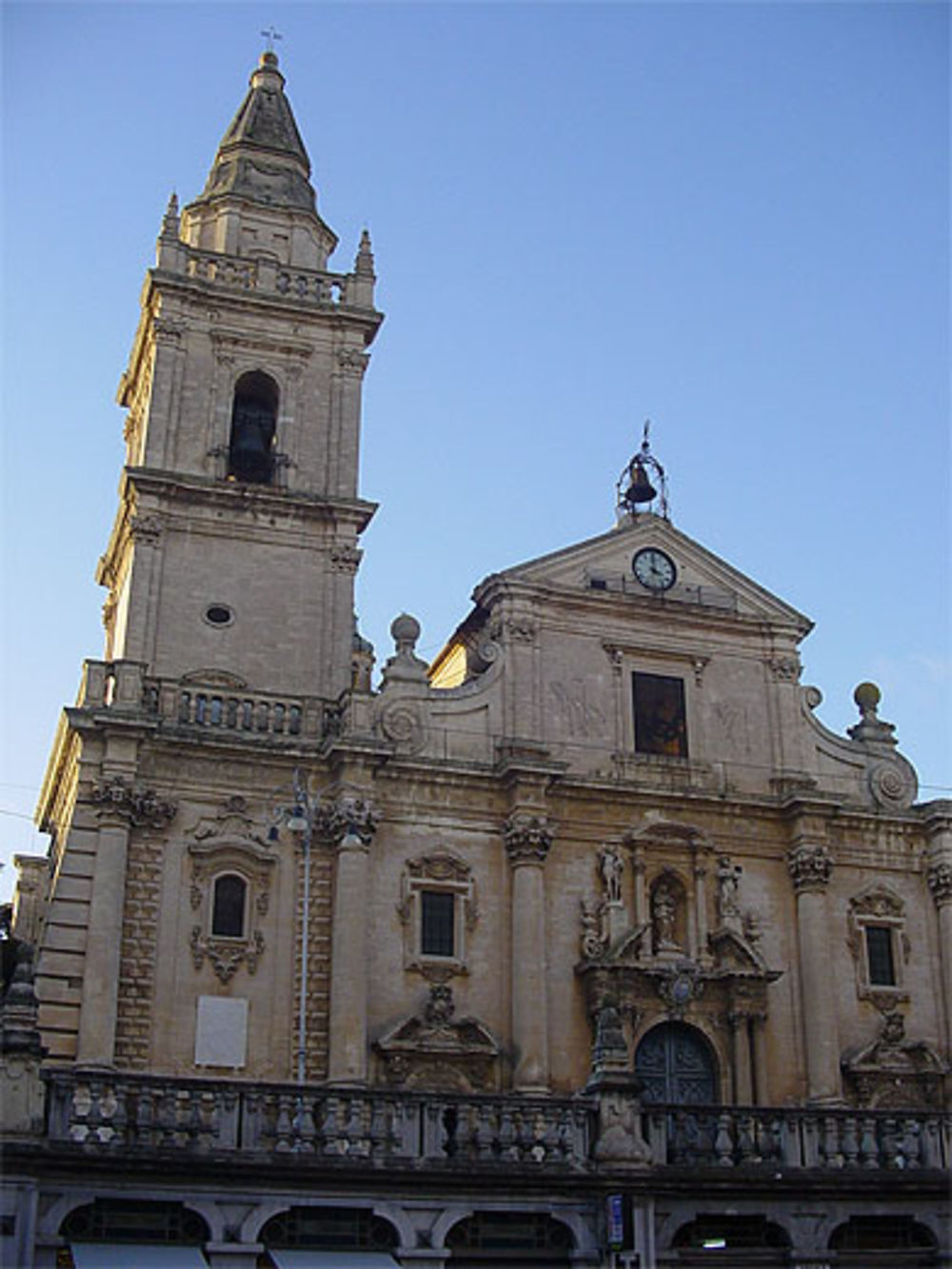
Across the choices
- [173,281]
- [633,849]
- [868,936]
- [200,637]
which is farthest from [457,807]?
[173,281]

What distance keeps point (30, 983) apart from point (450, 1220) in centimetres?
510

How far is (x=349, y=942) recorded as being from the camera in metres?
29.3

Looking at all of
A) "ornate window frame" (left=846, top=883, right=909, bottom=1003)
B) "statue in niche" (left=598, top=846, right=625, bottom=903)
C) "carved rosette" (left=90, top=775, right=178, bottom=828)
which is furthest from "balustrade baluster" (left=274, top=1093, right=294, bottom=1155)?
"ornate window frame" (left=846, top=883, right=909, bottom=1003)

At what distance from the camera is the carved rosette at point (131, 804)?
95.0ft

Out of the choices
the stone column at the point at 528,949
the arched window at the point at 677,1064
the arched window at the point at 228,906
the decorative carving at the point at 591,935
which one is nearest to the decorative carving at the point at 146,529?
the arched window at the point at 228,906

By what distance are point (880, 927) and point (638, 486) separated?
38.8 feet

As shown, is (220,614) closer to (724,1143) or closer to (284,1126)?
(284,1126)

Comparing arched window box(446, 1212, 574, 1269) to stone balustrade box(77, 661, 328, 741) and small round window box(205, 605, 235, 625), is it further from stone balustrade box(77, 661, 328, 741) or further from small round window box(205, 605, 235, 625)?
small round window box(205, 605, 235, 625)

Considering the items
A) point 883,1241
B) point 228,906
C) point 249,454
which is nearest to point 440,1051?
point 228,906

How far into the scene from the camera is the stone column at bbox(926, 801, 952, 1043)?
112 feet

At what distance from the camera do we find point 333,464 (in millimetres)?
34781

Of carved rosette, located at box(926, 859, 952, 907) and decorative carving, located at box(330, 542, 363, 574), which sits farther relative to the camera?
carved rosette, located at box(926, 859, 952, 907)

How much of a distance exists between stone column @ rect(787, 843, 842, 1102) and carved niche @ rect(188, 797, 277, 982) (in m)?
11.2

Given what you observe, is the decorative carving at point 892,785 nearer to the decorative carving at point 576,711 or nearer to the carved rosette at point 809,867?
the carved rosette at point 809,867
